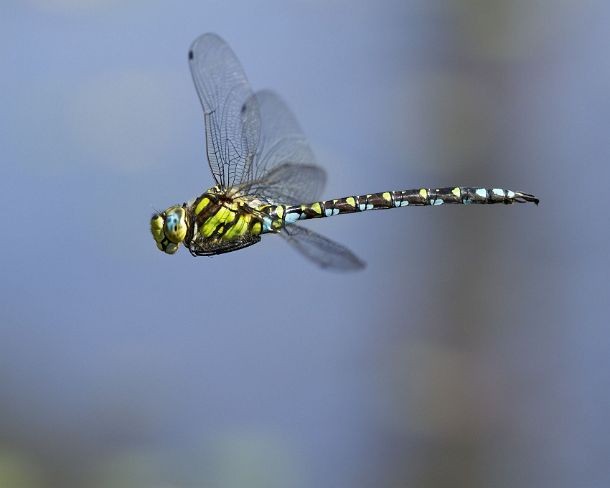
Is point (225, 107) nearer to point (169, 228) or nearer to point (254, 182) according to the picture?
point (254, 182)

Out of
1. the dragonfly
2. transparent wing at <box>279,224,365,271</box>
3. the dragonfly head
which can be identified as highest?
the dragonfly

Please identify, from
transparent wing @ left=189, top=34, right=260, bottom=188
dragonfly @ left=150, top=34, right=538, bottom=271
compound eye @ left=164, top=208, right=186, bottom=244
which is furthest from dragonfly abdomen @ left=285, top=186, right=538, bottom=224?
compound eye @ left=164, top=208, right=186, bottom=244

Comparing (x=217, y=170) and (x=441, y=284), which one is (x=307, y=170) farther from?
(x=441, y=284)

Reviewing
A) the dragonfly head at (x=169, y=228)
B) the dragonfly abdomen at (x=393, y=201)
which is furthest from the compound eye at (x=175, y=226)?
the dragonfly abdomen at (x=393, y=201)

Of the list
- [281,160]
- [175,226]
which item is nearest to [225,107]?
[281,160]

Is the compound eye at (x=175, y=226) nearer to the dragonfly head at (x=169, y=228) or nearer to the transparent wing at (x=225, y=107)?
the dragonfly head at (x=169, y=228)

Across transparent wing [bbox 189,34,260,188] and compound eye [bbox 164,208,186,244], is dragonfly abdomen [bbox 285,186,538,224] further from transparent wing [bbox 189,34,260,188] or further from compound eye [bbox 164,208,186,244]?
compound eye [bbox 164,208,186,244]

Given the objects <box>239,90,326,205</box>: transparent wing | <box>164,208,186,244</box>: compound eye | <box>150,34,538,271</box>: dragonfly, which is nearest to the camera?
<box>164,208,186,244</box>: compound eye
